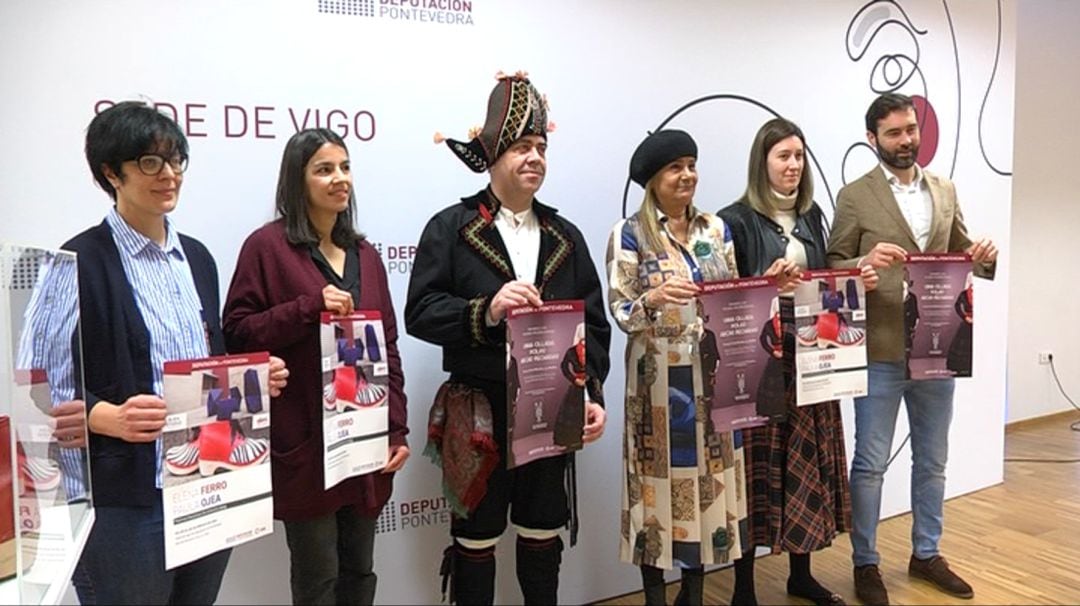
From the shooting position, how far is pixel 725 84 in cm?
303

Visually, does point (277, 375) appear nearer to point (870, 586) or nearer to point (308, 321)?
point (308, 321)

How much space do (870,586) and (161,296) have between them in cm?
245

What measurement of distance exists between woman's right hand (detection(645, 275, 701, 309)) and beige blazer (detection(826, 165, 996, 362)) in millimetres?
777

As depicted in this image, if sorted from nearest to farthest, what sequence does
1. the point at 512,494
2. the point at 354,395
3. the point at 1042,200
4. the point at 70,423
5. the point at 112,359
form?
1. the point at 70,423
2. the point at 112,359
3. the point at 354,395
4. the point at 512,494
5. the point at 1042,200

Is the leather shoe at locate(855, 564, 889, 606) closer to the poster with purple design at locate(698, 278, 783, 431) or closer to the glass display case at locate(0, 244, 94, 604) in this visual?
the poster with purple design at locate(698, 278, 783, 431)

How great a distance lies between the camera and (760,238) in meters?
2.42

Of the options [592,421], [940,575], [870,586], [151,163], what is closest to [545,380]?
[592,421]

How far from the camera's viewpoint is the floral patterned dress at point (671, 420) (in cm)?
223

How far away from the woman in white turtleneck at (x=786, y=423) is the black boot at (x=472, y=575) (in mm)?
881

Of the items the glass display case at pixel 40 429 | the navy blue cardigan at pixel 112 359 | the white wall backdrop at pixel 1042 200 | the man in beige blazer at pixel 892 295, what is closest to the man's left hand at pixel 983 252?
the man in beige blazer at pixel 892 295

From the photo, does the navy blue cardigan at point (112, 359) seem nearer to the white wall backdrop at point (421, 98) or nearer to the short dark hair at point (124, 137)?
the short dark hair at point (124, 137)

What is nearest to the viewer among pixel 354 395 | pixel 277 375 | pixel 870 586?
pixel 277 375

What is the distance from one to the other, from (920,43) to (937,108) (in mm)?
305

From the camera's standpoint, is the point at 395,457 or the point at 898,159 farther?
the point at 898,159
